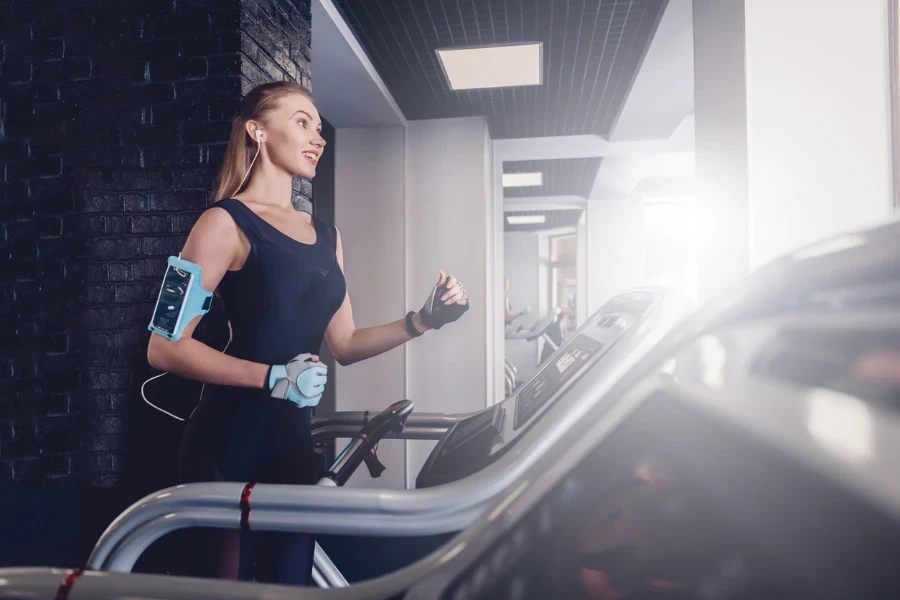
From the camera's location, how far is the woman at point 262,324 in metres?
1.25

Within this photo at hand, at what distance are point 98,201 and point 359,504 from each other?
188 cm

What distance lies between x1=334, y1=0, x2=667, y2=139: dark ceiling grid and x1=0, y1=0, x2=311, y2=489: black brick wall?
1241 mm

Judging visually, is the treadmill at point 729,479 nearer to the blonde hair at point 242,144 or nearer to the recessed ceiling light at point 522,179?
the blonde hair at point 242,144

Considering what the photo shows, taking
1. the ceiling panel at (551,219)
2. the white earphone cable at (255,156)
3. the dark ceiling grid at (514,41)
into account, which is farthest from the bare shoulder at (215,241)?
the ceiling panel at (551,219)

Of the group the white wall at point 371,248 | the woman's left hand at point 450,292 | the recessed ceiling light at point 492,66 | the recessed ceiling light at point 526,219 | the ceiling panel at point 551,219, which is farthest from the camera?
the recessed ceiling light at point 526,219

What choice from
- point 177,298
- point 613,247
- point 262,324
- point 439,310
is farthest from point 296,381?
point 613,247

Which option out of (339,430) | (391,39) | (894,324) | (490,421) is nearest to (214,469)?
(339,430)

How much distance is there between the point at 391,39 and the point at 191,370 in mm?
2787

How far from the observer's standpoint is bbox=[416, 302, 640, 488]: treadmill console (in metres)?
0.87

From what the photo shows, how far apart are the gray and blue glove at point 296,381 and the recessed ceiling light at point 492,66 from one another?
288 cm

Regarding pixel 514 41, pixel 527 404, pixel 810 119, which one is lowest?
pixel 527 404

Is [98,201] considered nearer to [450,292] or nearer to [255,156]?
[255,156]

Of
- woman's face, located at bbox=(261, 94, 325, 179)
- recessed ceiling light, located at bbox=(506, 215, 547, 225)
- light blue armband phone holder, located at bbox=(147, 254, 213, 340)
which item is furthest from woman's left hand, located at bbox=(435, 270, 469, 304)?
recessed ceiling light, located at bbox=(506, 215, 547, 225)

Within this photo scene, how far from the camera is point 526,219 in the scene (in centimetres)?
1070
